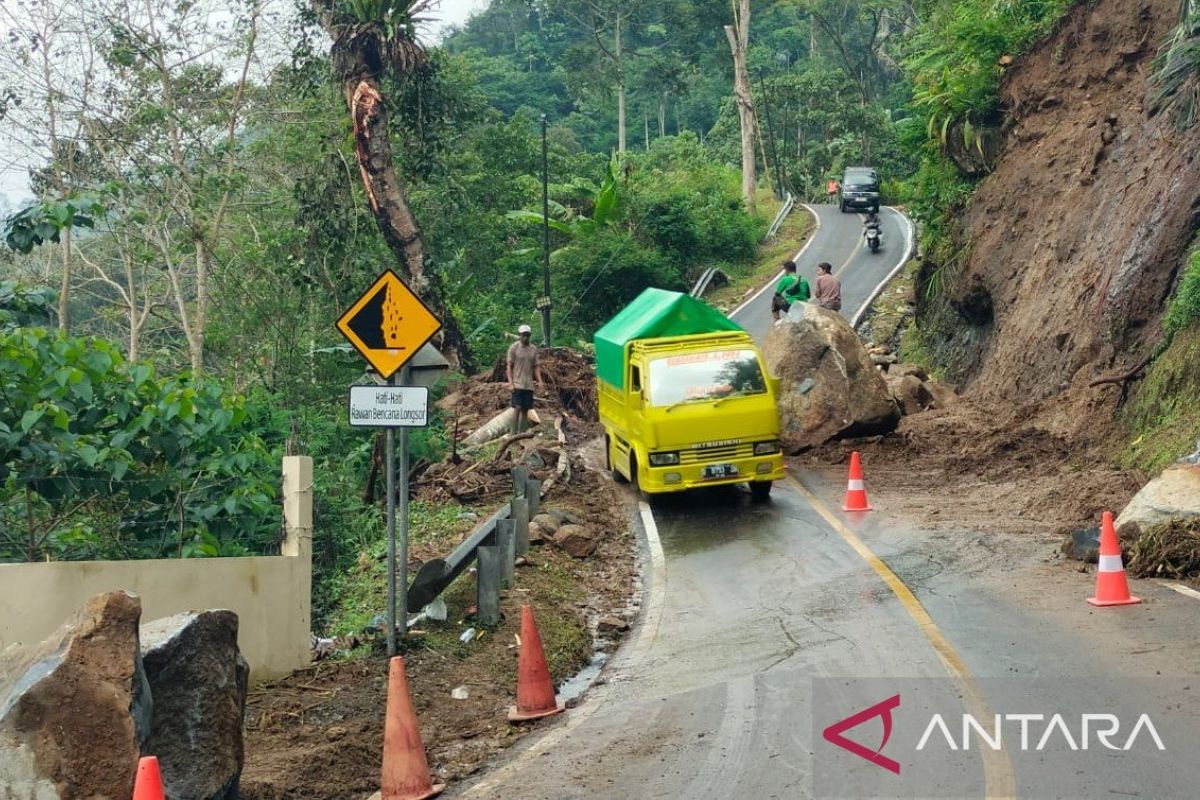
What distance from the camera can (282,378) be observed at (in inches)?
1106

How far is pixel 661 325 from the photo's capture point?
19.6 meters

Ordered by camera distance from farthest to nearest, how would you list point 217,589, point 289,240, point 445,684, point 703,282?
point 703,282 < point 289,240 < point 217,589 < point 445,684

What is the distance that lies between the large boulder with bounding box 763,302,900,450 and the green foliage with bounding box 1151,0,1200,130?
5.65 meters

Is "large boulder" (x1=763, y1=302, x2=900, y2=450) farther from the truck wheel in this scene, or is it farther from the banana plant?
the banana plant

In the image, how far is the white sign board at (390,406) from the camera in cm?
1067

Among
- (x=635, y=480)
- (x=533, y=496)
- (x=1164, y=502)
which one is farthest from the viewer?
(x=635, y=480)

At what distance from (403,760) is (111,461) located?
15.1 feet

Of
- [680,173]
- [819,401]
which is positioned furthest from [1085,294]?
[680,173]

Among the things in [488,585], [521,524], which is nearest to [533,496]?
[521,524]

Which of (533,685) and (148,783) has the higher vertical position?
(148,783)

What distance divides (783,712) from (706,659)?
1822 millimetres

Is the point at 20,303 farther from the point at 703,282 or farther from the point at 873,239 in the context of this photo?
the point at 873,239

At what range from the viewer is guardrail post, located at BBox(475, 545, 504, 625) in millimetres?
11586

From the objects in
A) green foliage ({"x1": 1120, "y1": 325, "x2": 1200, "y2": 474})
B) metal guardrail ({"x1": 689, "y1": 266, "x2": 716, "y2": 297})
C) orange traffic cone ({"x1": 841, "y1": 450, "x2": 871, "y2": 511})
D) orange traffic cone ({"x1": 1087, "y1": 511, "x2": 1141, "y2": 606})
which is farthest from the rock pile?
metal guardrail ({"x1": 689, "y1": 266, "x2": 716, "y2": 297})
